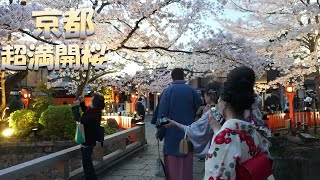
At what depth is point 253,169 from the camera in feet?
6.25

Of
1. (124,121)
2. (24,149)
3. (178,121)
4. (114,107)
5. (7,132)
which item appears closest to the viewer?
(178,121)

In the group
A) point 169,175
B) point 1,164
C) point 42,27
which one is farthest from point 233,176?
point 1,164

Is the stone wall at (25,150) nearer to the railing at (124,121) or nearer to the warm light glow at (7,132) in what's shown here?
the warm light glow at (7,132)

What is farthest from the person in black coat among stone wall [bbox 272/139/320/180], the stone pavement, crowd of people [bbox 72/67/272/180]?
stone wall [bbox 272/139/320/180]

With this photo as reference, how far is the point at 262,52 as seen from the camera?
15.6 m

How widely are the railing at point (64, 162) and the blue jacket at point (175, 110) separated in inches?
71.1

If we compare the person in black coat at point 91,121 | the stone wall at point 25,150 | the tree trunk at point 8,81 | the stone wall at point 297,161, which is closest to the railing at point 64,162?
the person in black coat at point 91,121

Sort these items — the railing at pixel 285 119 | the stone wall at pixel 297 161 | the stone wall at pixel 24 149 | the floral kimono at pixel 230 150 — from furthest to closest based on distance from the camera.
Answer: the railing at pixel 285 119 < the stone wall at pixel 24 149 < the stone wall at pixel 297 161 < the floral kimono at pixel 230 150

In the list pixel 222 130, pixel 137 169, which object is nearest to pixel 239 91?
pixel 222 130

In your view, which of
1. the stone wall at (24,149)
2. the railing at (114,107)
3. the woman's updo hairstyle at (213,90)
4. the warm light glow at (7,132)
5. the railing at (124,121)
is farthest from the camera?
the railing at (114,107)

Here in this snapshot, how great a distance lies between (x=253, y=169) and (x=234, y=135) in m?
0.20

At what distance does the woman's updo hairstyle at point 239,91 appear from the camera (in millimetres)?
2051

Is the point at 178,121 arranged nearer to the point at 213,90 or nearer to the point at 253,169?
the point at 213,90

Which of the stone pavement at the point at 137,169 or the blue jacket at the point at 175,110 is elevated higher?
the blue jacket at the point at 175,110
